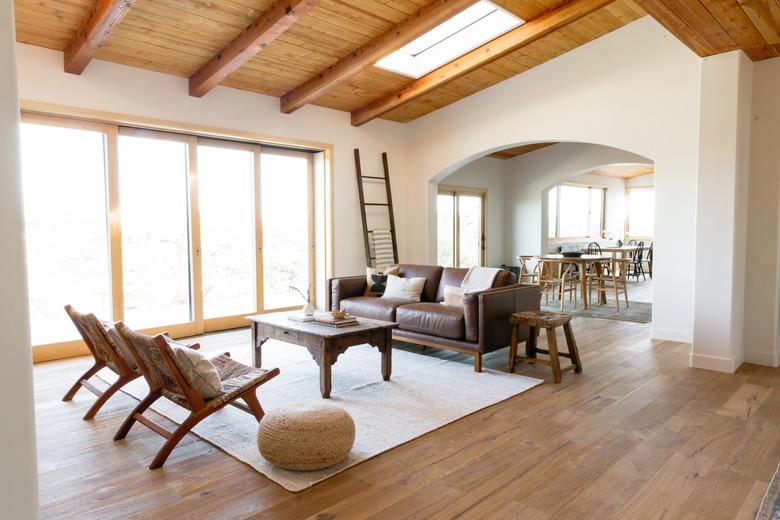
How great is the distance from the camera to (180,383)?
2570 mm

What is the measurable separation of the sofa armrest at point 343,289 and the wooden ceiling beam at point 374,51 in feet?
7.32

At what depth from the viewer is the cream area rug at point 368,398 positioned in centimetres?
277

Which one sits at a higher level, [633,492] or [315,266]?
[315,266]

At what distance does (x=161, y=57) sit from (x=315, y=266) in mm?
3218

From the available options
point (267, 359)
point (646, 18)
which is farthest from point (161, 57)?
point (646, 18)

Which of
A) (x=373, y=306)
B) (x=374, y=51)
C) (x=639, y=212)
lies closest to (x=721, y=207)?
(x=373, y=306)

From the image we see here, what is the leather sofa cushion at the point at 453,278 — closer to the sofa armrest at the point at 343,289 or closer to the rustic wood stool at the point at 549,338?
the rustic wood stool at the point at 549,338

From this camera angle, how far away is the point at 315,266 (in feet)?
23.2

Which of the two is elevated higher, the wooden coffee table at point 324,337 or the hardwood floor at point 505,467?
the wooden coffee table at point 324,337

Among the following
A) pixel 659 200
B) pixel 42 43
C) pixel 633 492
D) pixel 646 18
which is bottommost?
pixel 633 492

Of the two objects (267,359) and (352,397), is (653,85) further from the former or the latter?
(267,359)

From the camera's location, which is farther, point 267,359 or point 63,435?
point 267,359

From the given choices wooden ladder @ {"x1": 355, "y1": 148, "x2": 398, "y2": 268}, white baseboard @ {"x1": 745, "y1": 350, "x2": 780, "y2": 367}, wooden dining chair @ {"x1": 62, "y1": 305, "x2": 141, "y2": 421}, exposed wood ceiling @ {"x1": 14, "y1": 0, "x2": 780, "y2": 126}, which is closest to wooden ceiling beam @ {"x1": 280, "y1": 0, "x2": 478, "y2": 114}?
exposed wood ceiling @ {"x1": 14, "y1": 0, "x2": 780, "y2": 126}

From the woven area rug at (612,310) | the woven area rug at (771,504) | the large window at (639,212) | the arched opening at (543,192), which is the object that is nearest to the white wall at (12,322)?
the woven area rug at (771,504)
